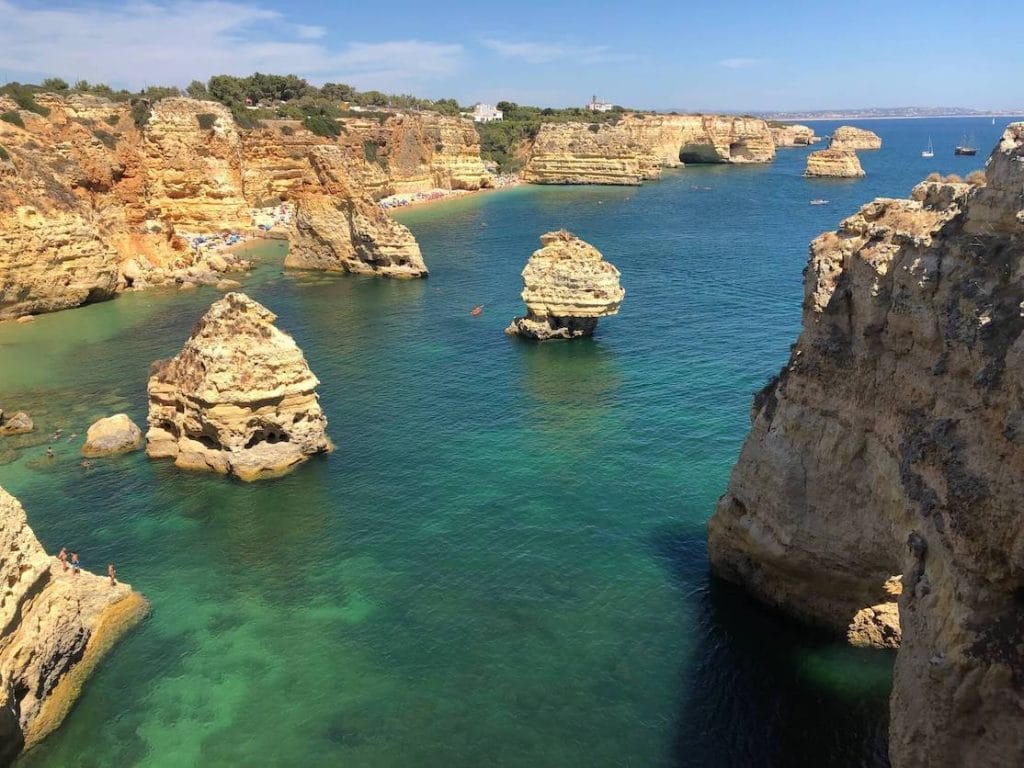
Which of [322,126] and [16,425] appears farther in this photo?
[322,126]

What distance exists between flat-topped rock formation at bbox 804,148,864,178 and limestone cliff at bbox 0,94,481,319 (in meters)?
99.8

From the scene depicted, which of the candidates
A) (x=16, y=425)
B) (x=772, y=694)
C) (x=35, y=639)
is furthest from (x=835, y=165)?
(x=35, y=639)

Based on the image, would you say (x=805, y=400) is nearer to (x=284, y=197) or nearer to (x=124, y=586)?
(x=124, y=586)

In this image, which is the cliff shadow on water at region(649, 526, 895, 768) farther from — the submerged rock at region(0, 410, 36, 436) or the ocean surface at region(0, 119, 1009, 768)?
the submerged rock at region(0, 410, 36, 436)

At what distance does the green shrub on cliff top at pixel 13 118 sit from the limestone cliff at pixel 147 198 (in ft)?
2.01

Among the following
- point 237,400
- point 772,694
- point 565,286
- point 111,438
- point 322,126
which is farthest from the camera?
point 322,126

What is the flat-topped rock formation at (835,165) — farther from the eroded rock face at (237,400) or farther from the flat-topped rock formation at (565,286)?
the eroded rock face at (237,400)

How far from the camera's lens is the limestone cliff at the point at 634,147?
472ft

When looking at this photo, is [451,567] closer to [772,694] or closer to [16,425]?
[772,694]

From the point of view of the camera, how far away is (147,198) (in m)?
71.4

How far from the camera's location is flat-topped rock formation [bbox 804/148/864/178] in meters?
142

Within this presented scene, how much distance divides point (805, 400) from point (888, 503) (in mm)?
3672

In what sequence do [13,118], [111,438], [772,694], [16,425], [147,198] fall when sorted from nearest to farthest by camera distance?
[772,694], [111,438], [16,425], [13,118], [147,198]

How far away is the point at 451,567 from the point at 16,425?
23.9 metres
